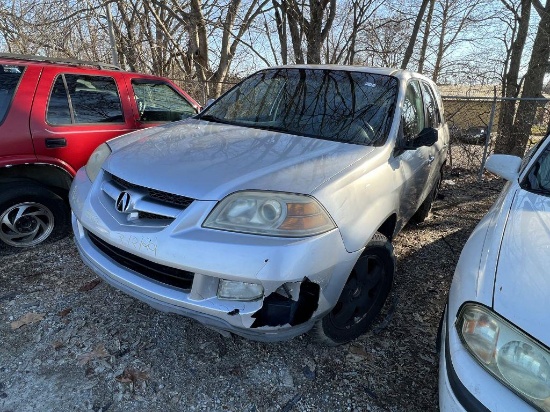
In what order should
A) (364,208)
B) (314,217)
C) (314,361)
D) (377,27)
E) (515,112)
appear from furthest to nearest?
(377,27)
(515,112)
(314,361)
(364,208)
(314,217)

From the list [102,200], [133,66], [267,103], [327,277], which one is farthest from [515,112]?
[133,66]

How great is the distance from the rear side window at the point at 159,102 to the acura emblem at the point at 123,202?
2.11 meters

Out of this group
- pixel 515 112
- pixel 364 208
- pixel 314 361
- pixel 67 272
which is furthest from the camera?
pixel 515 112

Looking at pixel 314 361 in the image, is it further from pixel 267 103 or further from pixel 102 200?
pixel 267 103

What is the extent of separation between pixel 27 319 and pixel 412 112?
3.29 meters

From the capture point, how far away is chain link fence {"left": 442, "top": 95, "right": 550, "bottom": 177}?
22.5 ft

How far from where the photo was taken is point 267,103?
3.16 m

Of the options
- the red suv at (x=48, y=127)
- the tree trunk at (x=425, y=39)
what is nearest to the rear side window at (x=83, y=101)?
the red suv at (x=48, y=127)

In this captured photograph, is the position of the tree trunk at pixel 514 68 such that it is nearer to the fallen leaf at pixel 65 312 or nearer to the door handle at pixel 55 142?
the door handle at pixel 55 142

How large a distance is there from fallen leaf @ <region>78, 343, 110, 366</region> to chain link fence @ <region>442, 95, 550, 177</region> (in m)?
6.71

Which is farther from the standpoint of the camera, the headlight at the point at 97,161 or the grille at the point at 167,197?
the headlight at the point at 97,161

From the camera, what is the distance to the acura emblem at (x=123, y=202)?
80.2 inches

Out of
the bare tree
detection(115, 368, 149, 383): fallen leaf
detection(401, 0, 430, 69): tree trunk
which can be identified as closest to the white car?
detection(115, 368, 149, 383): fallen leaf

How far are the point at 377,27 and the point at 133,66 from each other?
809cm
